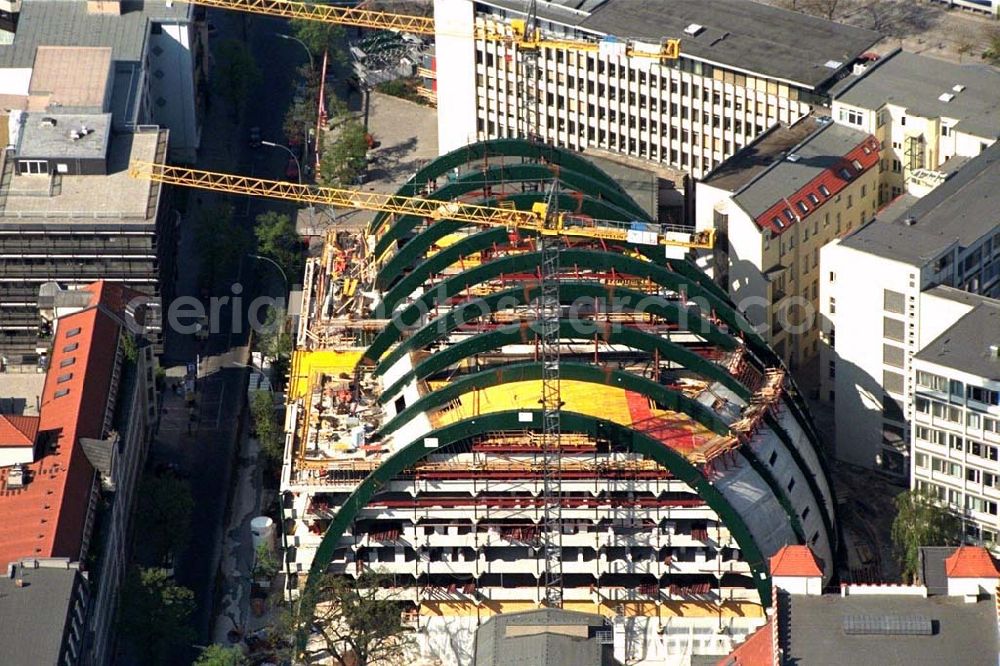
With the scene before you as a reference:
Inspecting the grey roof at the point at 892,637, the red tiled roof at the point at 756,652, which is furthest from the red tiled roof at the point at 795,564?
the red tiled roof at the point at 756,652

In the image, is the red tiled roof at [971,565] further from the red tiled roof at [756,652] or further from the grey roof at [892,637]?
the red tiled roof at [756,652]

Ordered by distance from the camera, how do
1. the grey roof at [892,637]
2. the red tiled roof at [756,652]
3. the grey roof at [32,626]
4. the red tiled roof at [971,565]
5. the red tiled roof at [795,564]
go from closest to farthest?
the grey roof at [892,637], the red tiled roof at [756,652], the grey roof at [32,626], the red tiled roof at [971,565], the red tiled roof at [795,564]

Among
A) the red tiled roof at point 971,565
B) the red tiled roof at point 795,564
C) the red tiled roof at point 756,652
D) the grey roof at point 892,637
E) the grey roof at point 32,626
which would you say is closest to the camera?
the grey roof at point 892,637

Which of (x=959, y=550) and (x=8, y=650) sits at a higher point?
(x=959, y=550)

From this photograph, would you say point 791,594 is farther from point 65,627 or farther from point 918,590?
point 65,627

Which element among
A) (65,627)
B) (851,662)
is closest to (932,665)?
(851,662)

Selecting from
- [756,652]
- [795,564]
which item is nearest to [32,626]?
[756,652]
